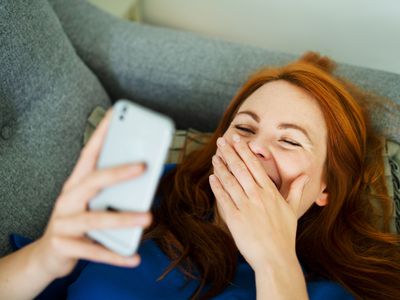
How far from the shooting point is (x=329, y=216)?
101 centimetres

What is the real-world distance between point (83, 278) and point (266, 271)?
0.41m

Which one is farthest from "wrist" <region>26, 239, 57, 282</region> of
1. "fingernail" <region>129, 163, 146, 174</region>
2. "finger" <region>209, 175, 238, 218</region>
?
"finger" <region>209, 175, 238, 218</region>

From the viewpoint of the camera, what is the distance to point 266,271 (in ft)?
2.16

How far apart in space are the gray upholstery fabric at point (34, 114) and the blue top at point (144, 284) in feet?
0.31

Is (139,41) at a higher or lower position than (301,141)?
higher

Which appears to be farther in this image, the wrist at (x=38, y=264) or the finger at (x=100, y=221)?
the wrist at (x=38, y=264)

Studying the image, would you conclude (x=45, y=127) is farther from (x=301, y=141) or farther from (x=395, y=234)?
(x=395, y=234)

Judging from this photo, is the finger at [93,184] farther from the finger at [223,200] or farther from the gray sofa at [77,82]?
the gray sofa at [77,82]

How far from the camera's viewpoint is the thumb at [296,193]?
2.47 ft

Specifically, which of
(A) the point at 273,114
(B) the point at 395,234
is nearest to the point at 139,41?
(A) the point at 273,114

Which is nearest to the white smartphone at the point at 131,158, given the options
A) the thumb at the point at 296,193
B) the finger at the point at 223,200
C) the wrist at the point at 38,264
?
the wrist at the point at 38,264

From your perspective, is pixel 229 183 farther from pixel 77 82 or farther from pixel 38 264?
pixel 77 82

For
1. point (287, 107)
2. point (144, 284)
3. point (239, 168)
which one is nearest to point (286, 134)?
point (287, 107)

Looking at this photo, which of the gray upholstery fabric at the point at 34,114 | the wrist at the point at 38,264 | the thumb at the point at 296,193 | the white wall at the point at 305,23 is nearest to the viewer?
the wrist at the point at 38,264
